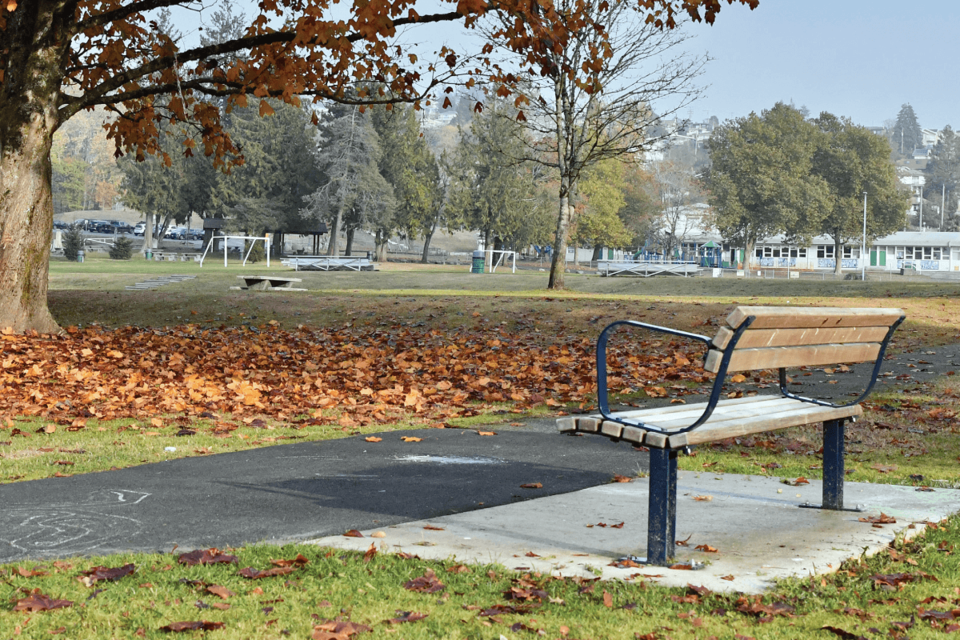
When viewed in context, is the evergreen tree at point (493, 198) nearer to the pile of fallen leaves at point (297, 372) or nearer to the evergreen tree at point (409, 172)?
the evergreen tree at point (409, 172)

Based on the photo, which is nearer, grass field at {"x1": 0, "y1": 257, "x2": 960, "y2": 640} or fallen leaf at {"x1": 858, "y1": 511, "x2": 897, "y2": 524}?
grass field at {"x1": 0, "y1": 257, "x2": 960, "y2": 640}

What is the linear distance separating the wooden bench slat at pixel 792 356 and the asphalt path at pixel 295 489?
173cm

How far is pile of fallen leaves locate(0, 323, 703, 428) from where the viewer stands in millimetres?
9586

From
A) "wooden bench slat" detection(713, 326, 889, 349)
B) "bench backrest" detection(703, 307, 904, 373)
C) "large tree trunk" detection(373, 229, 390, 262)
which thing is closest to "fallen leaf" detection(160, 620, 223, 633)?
"bench backrest" detection(703, 307, 904, 373)

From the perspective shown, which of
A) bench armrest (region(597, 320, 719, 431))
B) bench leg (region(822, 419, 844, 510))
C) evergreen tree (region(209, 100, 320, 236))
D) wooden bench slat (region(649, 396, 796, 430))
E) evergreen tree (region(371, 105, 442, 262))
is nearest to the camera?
bench armrest (region(597, 320, 719, 431))

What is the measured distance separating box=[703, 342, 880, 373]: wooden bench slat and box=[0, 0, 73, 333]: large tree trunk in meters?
12.0

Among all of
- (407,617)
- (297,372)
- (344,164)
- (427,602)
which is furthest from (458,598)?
(344,164)

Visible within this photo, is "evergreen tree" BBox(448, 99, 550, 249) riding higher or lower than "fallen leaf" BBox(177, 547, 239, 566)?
higher

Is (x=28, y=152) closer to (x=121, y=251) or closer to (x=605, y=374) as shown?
(x=605, y=374)

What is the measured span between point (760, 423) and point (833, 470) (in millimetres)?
989

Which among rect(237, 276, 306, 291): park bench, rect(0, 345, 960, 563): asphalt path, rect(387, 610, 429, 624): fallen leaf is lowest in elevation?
rect(0, 345, 960, 563): asphalt path

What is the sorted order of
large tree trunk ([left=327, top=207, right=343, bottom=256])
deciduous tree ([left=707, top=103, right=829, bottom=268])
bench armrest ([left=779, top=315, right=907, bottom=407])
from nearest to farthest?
bench armrest ([left=779, top=315, right=907, bottom=407])
large tree trunk ([left=327, top=207, right=343, bottom=256])
deciduous tree ([left=707, top=103, right=829, bottom=268])

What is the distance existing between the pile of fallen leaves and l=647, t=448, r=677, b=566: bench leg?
15.5ft

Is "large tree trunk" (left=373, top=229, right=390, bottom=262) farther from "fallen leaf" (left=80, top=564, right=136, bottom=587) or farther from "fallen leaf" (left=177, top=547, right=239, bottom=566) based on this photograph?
"fallen leaf" (left=80, top=564, right=136, bottom=587)
